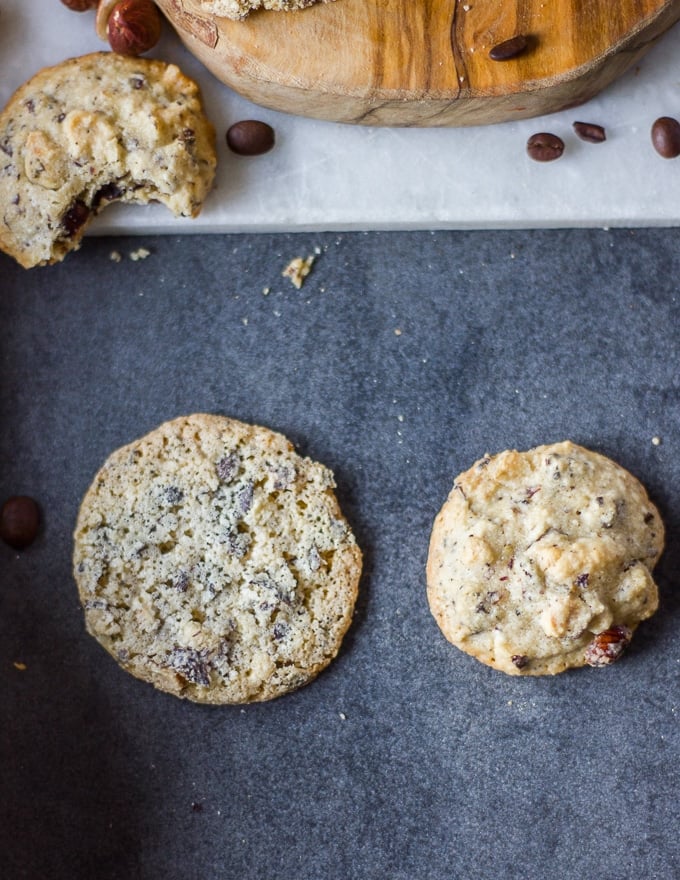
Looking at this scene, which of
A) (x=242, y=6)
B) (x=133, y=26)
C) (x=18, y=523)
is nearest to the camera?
(x=242, y=6)

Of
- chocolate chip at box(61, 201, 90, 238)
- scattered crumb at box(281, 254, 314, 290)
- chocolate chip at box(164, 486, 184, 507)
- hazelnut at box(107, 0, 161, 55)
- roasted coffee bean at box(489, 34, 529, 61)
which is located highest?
hazelnut at box(107, 0, 161, 55)

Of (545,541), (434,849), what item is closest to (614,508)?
(545,541)

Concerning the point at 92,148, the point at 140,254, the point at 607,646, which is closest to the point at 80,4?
the point at 92,148

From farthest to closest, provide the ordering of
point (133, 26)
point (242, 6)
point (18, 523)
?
point (18, 523) → point (133, 26) → point (242, 6)

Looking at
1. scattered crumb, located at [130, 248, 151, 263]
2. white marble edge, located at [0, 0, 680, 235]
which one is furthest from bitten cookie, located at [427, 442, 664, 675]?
scattered crumb, located at [130, 248, 151, 263]

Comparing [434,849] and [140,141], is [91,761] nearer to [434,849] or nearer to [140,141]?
[434,849]

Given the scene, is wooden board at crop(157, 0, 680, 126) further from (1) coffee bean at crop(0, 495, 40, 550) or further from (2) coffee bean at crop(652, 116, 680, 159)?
(1) coffee bean at crop(0, 495, 40, 550)

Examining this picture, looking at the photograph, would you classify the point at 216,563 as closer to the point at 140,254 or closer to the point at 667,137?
the point at 140,254
